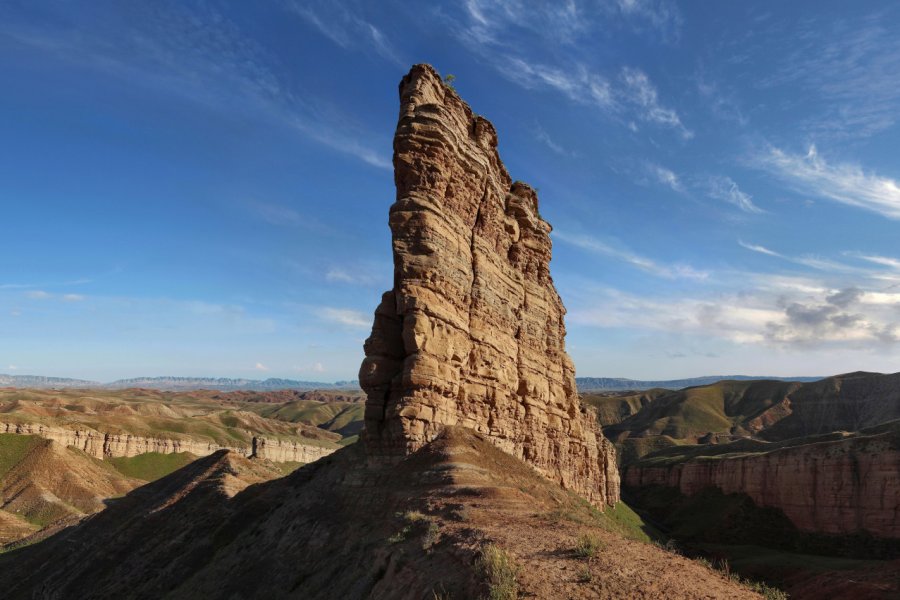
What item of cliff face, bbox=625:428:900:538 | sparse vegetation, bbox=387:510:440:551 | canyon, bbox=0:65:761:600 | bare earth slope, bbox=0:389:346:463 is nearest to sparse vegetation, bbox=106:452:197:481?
bare earth slope, bbox=0:389:346:463

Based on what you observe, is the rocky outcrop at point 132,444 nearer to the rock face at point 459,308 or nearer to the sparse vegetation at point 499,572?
the rock face at point 459,308

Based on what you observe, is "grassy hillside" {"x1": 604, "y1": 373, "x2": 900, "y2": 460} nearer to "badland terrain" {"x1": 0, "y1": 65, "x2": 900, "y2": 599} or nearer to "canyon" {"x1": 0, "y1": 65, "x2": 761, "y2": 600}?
"badland terrain" {"x1": 0, "y1": 65, "x2": 900, "y2": 599}

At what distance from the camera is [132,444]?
104 meters

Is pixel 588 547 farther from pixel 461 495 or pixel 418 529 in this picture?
pixel 461 495

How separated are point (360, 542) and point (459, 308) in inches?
525

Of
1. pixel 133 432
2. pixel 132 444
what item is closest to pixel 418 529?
pixel 132 444

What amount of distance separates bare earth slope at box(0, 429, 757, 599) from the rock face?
8.41ft

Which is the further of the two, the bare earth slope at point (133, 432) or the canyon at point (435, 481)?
the bare earth slope at point (133, 432)

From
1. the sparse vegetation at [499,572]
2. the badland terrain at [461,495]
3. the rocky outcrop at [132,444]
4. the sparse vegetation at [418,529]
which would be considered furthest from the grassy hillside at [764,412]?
the sparse vegetation at [499,572]

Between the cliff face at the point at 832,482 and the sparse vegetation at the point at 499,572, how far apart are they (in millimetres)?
64816

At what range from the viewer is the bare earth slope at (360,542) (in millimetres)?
13039

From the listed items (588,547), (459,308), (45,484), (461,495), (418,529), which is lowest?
(45,484)

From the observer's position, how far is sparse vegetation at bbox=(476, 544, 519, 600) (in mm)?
11195

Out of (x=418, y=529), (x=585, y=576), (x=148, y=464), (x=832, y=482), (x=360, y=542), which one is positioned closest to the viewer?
(x=585, y=576)
